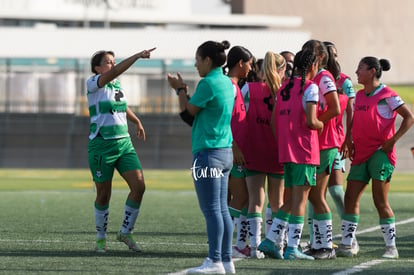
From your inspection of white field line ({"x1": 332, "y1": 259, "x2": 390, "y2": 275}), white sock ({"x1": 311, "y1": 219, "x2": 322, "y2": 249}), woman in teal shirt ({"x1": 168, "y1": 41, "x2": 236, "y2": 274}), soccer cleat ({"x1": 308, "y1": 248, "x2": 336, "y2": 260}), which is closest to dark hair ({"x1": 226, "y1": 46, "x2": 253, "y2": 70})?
woman in teal shirt ({"x1": 168, "y1": 41, "x2": 236, "y2": 274})

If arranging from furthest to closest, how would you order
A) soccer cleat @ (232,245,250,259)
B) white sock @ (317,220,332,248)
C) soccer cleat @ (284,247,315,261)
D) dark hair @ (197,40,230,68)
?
soccer cleat @ (232,245,250,259) → white sock @ (317,220,332,248) → soccer cleat @ (284,247,315,261) → dark hair @ (197,40,230,68)

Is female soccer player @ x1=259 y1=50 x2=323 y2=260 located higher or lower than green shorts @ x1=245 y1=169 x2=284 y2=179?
higher

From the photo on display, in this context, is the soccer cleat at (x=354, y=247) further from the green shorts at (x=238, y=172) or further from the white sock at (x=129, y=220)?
the white sock at (x=129, y=220)

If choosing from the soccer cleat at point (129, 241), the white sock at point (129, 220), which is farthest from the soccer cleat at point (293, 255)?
the white sock at point (129, 220)

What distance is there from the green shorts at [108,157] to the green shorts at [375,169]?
7.45ft

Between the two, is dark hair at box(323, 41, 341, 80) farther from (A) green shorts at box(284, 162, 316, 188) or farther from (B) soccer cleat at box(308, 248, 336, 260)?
(B) soccer cleat at box(308, 248, 336, 260)

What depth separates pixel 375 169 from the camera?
12.5 meters

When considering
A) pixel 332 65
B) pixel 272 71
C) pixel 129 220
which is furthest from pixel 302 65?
pixel 129 220

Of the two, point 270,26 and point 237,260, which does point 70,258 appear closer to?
point 237,260

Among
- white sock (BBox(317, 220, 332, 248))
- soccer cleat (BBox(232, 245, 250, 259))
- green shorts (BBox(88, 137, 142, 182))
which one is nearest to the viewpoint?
white sock (BBox(317, 220, 332, 248))

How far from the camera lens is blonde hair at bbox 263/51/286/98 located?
39.8 ft

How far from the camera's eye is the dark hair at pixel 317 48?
470 inches

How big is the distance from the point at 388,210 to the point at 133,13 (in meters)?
75.3

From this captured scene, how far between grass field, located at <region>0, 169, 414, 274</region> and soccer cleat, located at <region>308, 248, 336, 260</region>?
0.19 meters
